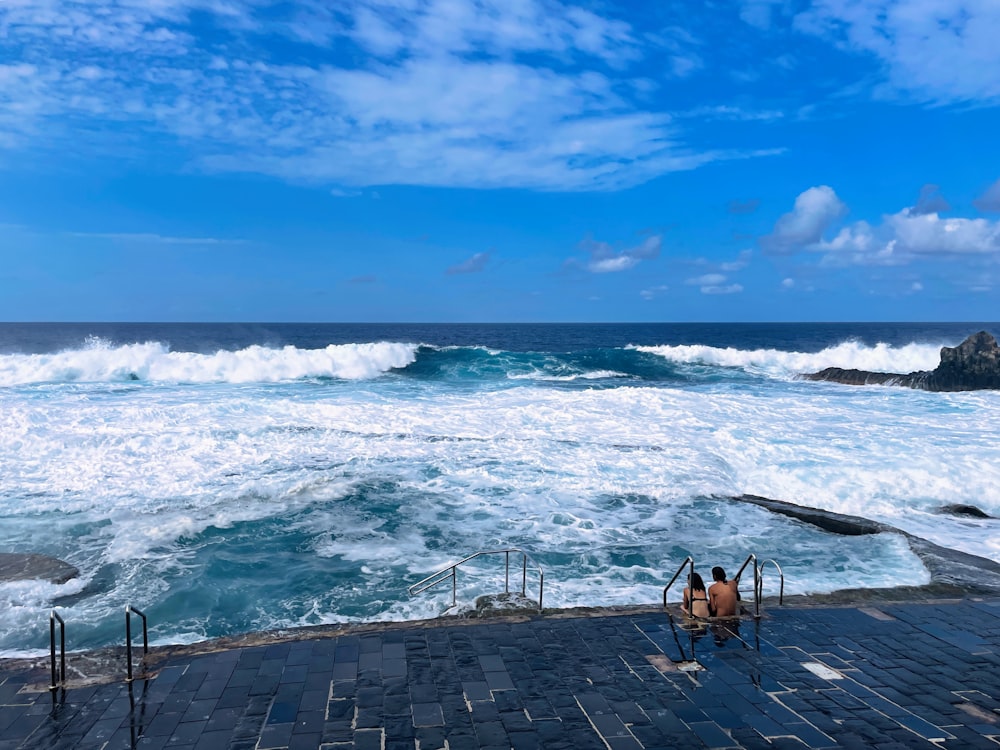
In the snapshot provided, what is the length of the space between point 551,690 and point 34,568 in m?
8.42

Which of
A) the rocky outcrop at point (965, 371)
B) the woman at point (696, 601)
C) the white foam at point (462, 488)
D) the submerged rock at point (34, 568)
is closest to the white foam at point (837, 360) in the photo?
the rocky outcrop at point (965, 371)

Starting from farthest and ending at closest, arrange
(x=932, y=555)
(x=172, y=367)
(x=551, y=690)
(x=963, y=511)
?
(x=172, y=367) < (x=963, y=511) < (x=932, y=555) < (x=551, y=690)

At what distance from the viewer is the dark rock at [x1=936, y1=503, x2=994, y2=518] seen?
42.8 feet

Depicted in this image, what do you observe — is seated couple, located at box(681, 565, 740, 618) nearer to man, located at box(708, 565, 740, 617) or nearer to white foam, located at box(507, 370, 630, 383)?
man, located at box(708, 565, 740, 617)

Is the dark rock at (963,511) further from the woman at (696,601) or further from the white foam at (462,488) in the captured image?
the woman at (696,601)

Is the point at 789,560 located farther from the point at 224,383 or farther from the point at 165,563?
the point at 224,383

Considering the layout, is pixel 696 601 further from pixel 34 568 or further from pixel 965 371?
pixel 965 371

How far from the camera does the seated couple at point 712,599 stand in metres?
7.64

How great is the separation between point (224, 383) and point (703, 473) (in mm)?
24200

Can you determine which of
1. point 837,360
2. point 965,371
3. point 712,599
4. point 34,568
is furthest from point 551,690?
point 837,360

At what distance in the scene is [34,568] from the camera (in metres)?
9.73

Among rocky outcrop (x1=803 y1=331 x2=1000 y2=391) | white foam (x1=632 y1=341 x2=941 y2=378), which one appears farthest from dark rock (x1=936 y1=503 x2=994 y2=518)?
white foam (x1=632 y1=341 x2=941 y2=378)

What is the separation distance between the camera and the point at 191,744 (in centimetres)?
518

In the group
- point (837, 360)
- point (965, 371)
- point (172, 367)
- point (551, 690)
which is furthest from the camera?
point (837, 360)
